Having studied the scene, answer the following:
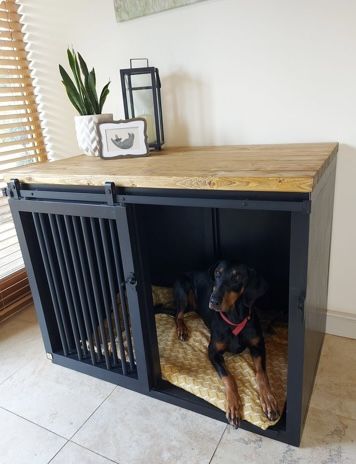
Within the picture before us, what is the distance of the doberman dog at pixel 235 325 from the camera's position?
1.25 metres

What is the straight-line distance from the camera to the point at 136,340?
1358 millimetres

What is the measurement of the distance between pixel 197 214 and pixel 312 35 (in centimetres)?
89

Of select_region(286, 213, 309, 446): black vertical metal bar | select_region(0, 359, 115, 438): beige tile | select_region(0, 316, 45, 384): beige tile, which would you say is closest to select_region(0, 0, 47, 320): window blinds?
select_region(0, 316, 45, 384): beige tile

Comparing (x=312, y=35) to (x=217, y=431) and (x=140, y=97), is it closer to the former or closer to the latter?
(x=140, y=97)

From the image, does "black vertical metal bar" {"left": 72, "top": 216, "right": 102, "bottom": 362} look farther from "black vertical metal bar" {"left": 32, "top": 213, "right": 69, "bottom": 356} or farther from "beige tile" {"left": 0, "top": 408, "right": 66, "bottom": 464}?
"beige tile" {"left": 0, "top": 408, "right": 66, "bottom": 464}

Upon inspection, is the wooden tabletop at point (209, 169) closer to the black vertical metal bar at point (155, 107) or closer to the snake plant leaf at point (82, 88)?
the black vertical metal bar at point (155, 107)

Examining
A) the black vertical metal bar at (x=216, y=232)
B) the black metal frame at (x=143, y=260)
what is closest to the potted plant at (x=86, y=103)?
the black metal frame at (x=143, y=260)

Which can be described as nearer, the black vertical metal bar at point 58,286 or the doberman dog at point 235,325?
the doberman dog at point 235,325

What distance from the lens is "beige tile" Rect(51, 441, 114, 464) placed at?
3.92ft

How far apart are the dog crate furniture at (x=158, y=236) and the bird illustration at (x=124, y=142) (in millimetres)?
83

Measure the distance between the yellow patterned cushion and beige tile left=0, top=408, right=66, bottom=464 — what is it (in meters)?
0.48

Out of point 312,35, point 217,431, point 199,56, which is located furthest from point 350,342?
point 199,56

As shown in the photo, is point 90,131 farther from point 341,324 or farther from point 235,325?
point 341,324

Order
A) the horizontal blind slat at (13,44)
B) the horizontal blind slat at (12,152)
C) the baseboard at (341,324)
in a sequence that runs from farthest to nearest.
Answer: the horizontal blind slat at (12,152) < the horizontal blind slat at (13,44) < the baseboard at (341,324)
